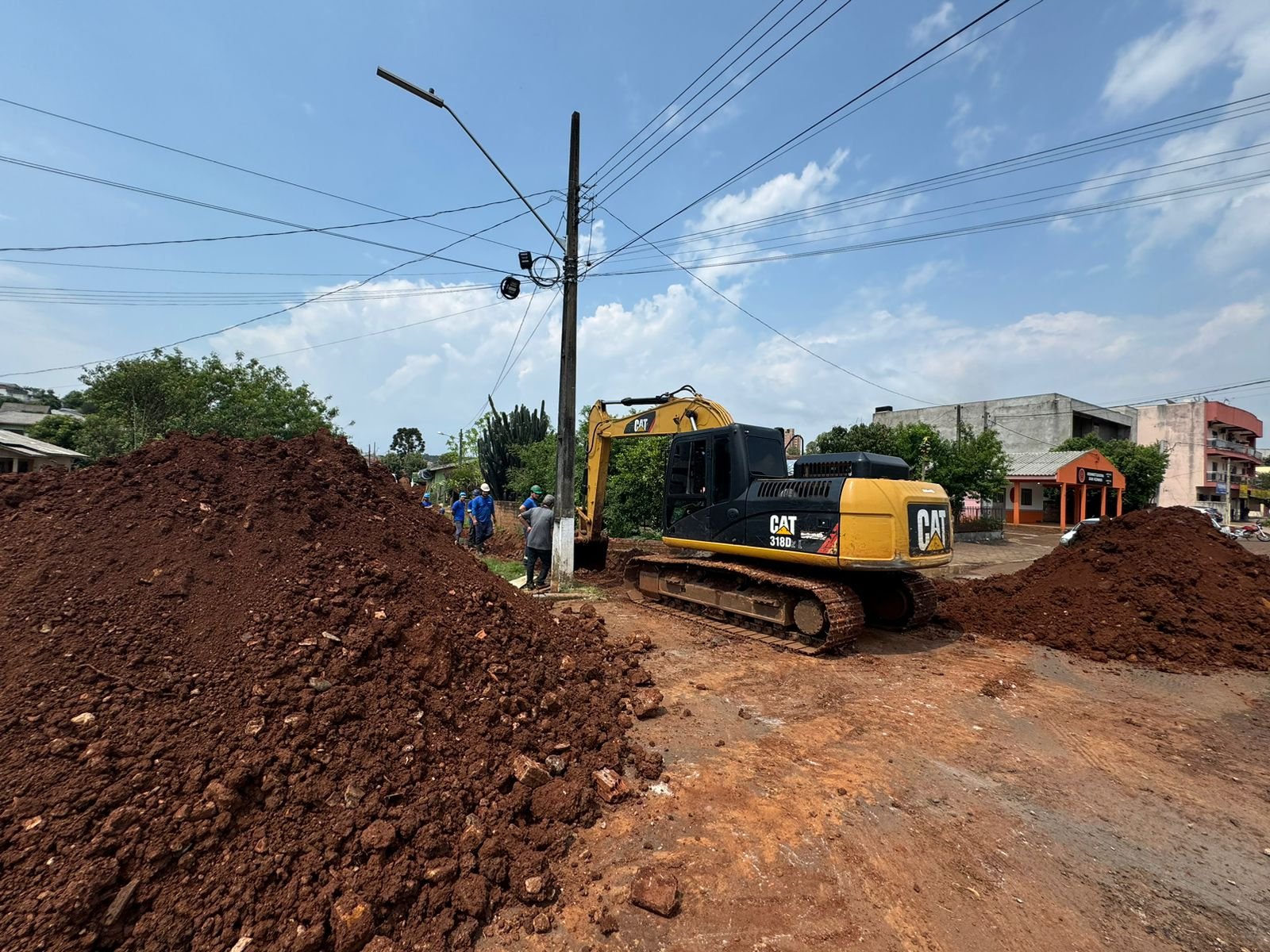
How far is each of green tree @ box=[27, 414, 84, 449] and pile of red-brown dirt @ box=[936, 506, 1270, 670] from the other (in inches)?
1387

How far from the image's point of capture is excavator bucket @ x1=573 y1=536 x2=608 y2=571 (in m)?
10.6

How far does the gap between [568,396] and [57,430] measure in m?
32.8

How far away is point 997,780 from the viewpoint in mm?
3865

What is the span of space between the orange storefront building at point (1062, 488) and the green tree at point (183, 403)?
3287cm

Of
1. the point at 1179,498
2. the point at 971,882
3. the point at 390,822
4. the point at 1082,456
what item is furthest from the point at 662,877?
the point at 1179,498

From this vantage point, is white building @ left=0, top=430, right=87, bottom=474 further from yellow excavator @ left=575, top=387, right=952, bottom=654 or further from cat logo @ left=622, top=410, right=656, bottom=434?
yellow excavator @ left=575, top=387, right=952, bottom=654

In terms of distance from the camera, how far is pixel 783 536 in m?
7.14

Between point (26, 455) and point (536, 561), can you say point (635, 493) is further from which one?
point (26, 455)

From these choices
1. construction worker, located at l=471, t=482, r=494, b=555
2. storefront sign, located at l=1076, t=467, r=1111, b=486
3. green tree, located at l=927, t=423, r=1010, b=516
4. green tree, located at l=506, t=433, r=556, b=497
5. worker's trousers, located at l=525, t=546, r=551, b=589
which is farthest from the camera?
storefront sign, located at l=1076, t=467, r=1111, b=486

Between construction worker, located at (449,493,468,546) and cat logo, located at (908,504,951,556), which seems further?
construction worker, located at (449,493,468,546)

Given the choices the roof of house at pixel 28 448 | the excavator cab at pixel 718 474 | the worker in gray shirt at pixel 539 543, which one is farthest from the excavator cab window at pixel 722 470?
the roof of house at pixel 28 448

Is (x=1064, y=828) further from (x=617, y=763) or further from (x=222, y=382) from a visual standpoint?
(x=222, y=382)

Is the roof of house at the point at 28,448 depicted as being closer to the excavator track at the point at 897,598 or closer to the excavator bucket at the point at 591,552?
the excavator bucket at the point at 591,552

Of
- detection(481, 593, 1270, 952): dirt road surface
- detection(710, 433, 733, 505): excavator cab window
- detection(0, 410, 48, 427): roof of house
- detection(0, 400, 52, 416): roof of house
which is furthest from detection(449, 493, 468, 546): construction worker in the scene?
detection(0, 400, 52, 416): roof of house
